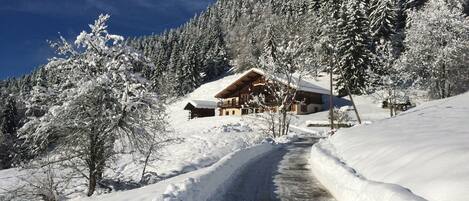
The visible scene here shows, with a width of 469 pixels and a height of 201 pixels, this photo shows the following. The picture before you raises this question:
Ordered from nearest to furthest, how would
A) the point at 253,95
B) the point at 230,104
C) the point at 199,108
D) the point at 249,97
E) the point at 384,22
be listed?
the point at 253,95
the point at 249,97
the point at 230,104
the point at 384,22
the point at 199,108

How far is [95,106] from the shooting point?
21.6 m

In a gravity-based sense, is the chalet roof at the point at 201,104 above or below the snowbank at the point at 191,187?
above

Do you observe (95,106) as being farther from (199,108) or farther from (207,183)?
(199,108)

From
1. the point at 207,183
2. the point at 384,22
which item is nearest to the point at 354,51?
the point at 384,22

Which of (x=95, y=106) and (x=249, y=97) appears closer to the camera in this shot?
(x=95, y=106)

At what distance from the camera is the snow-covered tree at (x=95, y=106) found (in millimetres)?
21266

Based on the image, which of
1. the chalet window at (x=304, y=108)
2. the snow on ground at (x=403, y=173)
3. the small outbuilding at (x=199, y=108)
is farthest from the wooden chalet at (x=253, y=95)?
the snow on ground at (x=403, y=173)

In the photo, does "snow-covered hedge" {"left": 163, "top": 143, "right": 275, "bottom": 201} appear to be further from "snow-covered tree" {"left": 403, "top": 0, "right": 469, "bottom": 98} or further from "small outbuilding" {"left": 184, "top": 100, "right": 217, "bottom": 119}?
"small outbuilding" {"left": 184, "top": 100, "right": 217, "bottom": 119}

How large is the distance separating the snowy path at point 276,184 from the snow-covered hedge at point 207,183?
329 millimetres

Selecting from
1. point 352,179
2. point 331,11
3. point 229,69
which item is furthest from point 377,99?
point 229,69

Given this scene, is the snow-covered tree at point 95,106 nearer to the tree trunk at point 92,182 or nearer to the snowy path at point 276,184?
the tree trunk at point 92,182

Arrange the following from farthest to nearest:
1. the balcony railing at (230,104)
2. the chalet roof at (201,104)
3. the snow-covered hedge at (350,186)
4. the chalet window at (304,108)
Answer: the chalet roof at (201,104) < the balcony railing at (230,104) < the chalet window at (304,108) < the snow-covered hedge at (350,186)

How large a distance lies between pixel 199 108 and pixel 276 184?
71.6 meters

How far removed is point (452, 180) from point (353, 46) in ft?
214
